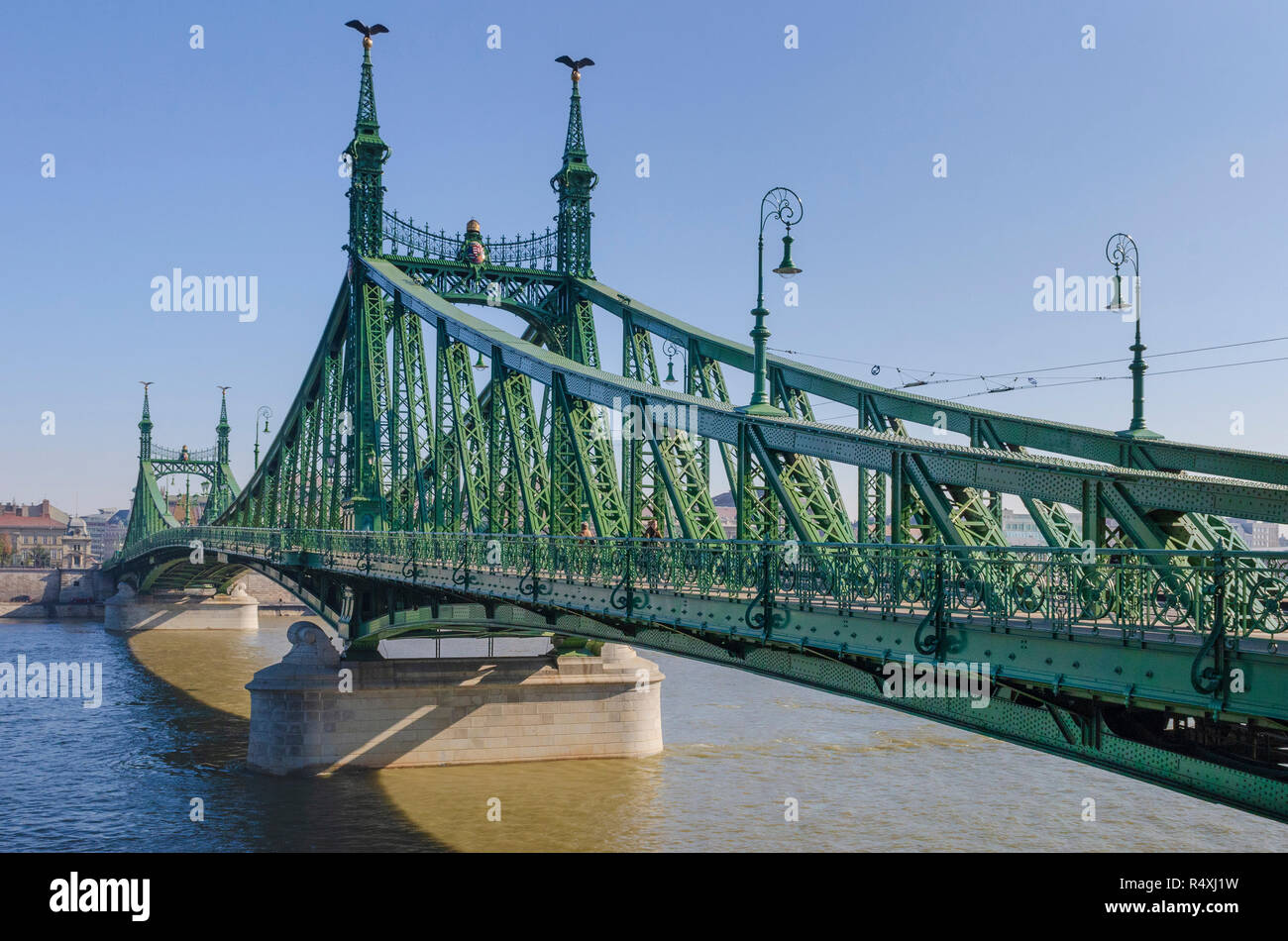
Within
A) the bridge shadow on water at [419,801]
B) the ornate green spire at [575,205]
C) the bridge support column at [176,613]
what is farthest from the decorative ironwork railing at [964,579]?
the bridge support column at [176,613]

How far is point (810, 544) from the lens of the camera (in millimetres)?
13344

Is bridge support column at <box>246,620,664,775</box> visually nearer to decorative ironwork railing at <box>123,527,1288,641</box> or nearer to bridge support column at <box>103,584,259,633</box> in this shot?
decorative ironwork railing at <box>123,527,1288,641</box>

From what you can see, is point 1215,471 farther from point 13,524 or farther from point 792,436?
point 13,524

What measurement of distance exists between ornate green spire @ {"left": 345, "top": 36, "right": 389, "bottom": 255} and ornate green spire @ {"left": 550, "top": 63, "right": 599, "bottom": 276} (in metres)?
7.60

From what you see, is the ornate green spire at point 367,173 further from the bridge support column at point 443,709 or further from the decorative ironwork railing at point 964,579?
the decorative ironwork railing at point 964,579

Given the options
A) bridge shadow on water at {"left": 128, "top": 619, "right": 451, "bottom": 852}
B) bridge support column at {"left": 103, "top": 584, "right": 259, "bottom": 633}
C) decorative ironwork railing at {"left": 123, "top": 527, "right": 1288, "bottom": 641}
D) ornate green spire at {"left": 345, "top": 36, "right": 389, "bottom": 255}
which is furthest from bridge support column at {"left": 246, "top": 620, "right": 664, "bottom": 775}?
bridge support column at {"left": 103, "top": 584, "right": 259, "bottom": 633}

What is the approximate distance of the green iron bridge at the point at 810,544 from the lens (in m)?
9.88

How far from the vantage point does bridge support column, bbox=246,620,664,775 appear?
29.9 m

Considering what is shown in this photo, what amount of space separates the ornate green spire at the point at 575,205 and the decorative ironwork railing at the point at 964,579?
1664 cm

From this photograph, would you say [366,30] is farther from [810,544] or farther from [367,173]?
[810,544]

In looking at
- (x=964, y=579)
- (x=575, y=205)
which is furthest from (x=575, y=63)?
(x=964, y=579)

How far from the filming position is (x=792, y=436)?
51.2ft
